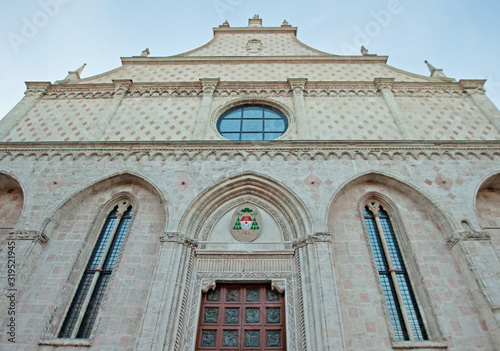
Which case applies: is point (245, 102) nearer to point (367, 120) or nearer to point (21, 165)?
point (367, 120)

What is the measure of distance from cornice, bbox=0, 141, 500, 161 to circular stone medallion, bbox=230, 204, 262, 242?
5.20 ft

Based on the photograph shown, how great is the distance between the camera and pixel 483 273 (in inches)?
259

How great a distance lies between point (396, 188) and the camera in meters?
8.64

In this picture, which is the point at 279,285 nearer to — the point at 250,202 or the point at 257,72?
the point at 250,202

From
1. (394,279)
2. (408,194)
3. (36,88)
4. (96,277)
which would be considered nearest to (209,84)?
(36,88)

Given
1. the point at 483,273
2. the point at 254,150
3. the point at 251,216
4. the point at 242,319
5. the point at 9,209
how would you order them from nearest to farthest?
the point at 483,273, the point at 242,319, the point at 251,216, the point at 9,209, the point at 254,150

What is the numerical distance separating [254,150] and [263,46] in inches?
310

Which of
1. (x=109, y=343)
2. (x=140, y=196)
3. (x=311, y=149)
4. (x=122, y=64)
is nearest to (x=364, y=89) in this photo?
(x=311, y=149)

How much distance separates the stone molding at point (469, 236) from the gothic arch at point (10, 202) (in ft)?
35.9

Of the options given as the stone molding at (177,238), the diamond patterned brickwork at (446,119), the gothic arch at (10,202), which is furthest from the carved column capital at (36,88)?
the diamond patterned brickwork at (446,119)

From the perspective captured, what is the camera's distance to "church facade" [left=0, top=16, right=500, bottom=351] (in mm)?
6410

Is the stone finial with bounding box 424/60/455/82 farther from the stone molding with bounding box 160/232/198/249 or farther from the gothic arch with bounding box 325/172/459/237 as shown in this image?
the stone molding with bounding box 160/232/198/249

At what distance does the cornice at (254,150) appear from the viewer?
8969 millimetres

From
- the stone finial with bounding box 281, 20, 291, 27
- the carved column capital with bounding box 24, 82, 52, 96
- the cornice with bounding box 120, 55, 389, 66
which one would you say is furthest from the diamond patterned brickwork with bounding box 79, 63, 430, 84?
the stone finial with bounding box 281, 20, 291, 27
